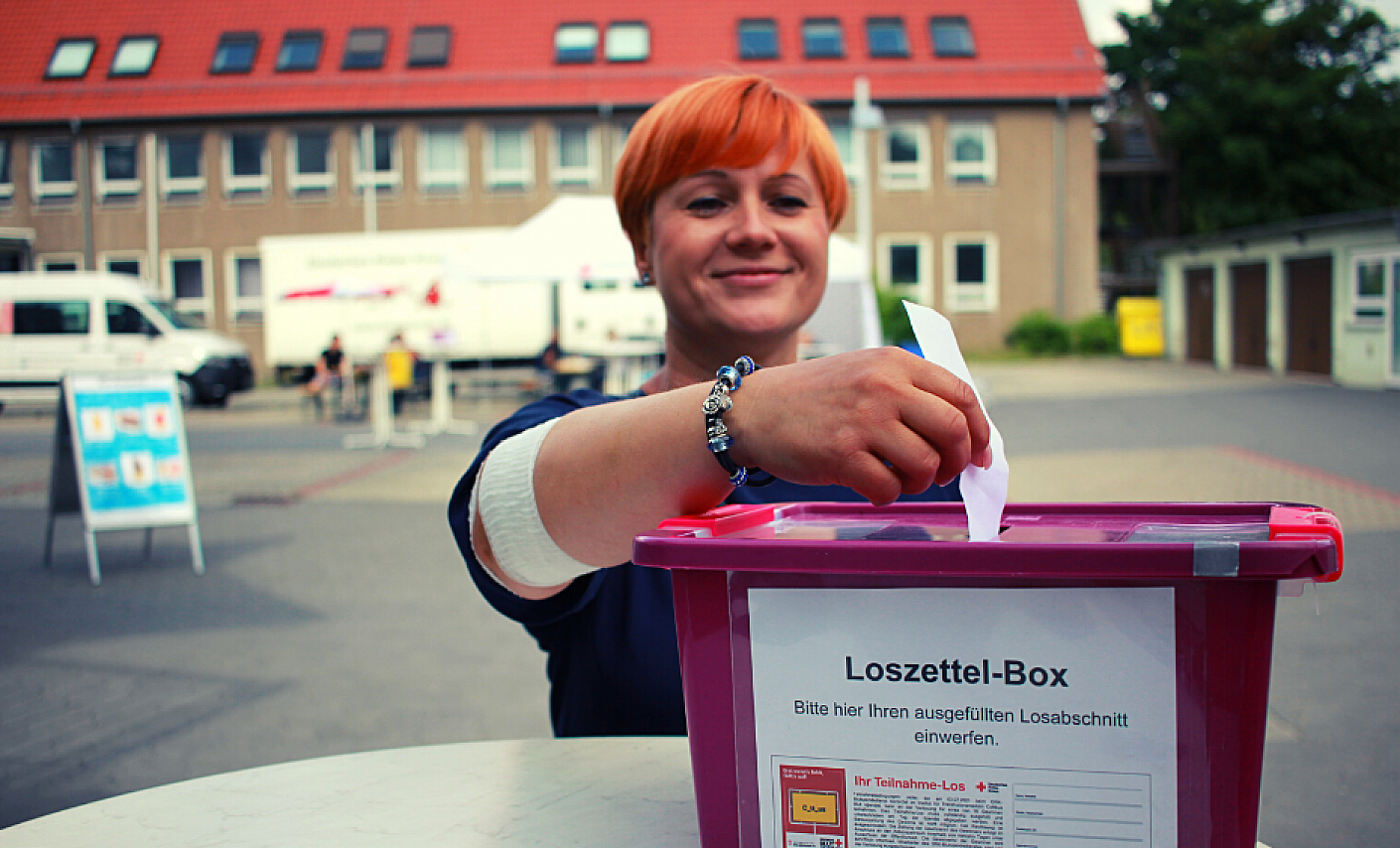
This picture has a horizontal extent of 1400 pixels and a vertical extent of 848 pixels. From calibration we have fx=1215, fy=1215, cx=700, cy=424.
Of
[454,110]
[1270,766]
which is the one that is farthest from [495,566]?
[454,110]

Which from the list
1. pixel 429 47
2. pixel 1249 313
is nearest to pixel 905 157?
pixel 1249 313

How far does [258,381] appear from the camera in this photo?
97.3 feet

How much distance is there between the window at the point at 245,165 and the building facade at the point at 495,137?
55 millimetres

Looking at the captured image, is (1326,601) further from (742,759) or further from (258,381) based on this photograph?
(258,381)

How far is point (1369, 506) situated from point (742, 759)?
8.72 m

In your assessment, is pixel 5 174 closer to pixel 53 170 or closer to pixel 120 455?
pixel 53 170

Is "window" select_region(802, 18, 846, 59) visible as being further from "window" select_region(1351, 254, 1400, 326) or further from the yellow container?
"window" select_region(1351, 254, 1400, 326)

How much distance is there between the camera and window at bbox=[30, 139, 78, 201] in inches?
1168

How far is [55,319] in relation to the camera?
2064 centimetres

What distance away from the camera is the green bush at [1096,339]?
97.3 feet

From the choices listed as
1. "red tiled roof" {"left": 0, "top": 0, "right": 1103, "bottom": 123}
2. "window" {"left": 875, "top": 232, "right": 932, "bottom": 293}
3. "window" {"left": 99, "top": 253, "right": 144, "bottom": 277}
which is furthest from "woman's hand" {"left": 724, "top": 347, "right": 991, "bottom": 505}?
"window" {"left": 99, "top": 253, "right": 144, "bottom": 277}

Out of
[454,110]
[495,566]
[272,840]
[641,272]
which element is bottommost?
[272,840]

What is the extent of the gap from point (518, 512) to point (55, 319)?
2244 centimetres

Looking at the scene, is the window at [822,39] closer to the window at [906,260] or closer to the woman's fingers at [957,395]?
the window at [906,260]
